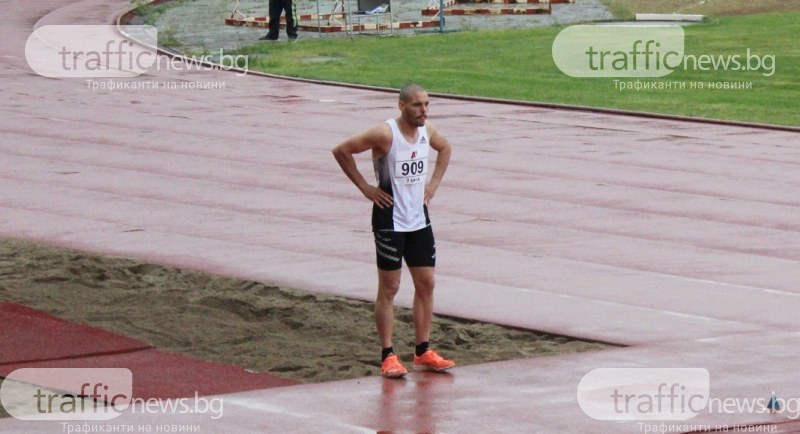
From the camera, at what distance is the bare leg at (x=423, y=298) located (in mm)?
11367

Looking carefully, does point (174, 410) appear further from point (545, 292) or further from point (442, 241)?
point (442, 241)

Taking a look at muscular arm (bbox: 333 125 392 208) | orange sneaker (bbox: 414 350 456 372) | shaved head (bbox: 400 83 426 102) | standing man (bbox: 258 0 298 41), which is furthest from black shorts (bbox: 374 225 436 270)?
standing man (bbox: 258 0 298 41)

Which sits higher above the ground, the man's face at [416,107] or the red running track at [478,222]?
the man's face at [416,107]

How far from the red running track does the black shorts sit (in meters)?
0.89

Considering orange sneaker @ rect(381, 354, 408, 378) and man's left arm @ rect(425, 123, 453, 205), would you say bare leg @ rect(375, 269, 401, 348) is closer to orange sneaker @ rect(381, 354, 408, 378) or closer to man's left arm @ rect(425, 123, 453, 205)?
orange sneaker @ rect(381, 354, 408, 378)

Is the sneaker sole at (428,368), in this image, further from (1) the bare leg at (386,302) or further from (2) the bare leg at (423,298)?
(1) the bare leg at (386,302)

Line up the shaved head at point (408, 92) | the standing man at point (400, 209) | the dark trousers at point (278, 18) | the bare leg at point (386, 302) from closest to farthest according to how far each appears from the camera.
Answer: the shaved head at point (408, 92)
the standing man at point (400, 209)
the bare leg at point (386, 302)
the dark trousers at point (278, 18)

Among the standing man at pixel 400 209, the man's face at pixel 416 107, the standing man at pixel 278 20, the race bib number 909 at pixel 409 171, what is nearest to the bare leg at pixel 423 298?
the standing man at pixel 400 209

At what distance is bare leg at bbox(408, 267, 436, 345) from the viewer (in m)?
11.4

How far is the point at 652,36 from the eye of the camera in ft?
122

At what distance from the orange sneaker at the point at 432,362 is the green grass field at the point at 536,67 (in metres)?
16.6

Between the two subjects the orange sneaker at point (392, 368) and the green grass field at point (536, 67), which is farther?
the green grass field at point (536, 67)

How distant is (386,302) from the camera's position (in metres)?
11.4

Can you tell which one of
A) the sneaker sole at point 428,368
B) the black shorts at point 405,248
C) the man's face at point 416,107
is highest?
the man's face at point 416,107
